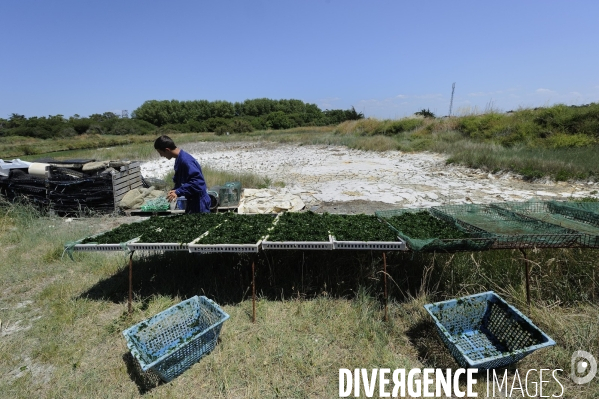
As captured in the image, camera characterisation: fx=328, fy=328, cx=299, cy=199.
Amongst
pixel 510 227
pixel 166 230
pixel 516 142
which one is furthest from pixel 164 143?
pixel 516 142

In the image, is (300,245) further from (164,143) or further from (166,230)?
(164,143)

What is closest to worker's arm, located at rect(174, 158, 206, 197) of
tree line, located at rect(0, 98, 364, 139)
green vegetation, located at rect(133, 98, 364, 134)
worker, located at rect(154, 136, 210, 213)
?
worker, located at rect(154, 136, 210, 213)

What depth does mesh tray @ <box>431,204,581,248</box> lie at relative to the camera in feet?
10.9

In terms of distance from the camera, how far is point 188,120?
74250 millimetres

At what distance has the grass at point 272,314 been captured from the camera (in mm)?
2727

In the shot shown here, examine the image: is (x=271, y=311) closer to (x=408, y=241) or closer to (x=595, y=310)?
(x=408, y=241)

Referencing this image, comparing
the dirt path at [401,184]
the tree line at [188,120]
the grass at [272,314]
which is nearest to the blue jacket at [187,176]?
the grass at [272,314]

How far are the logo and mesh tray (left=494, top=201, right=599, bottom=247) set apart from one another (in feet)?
3.72

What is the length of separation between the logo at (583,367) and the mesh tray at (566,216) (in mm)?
1135

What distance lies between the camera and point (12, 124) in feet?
194

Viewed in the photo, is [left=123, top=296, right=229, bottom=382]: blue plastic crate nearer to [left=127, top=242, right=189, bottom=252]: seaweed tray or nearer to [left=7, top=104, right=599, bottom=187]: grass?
[left=127, top=242, right=189, bottom=252]: seaweed tray

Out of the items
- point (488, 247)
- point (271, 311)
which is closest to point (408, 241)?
point (488, 247)

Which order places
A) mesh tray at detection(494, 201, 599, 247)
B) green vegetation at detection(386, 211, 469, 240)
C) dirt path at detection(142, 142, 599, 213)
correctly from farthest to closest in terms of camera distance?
dirt path at detection(142, 142, 599, 213) < green vegetation at detection(386, 211, 469, 240) < mesh tray at detection(494, 201, 599, 247)

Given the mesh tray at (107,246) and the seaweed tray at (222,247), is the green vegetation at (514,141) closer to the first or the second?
the seaweed tray at (222,247)
